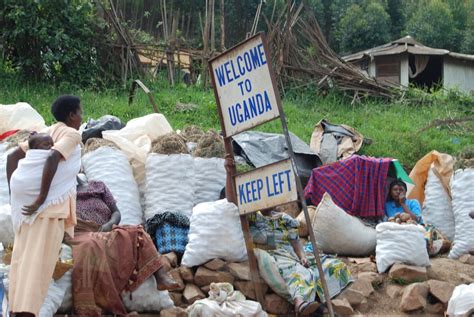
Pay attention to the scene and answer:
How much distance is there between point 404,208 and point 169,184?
227cm

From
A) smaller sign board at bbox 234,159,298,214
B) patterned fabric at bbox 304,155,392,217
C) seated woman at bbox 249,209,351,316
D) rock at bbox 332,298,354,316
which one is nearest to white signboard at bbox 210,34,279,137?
smaller sign board at bbox 234,159,298,214

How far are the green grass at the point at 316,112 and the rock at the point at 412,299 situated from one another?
365cm

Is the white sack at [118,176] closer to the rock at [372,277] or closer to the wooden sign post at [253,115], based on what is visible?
the wooden sign post at [253,115]

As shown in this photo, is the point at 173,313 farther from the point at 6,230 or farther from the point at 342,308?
the point at 6,230

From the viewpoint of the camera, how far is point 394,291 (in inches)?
248

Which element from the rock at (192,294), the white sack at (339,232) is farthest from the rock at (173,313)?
the white sack at (339,232)

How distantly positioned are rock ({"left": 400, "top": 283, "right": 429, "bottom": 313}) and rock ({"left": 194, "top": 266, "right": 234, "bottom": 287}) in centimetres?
133

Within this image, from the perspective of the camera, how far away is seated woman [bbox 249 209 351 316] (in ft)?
18.7

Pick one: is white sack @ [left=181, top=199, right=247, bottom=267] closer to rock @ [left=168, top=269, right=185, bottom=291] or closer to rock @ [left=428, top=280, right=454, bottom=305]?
rock @ [left=168, top=269, right=185, bottom=291]

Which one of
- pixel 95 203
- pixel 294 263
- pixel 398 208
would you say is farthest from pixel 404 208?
pixel 95 203

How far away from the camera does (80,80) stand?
11.6 meters

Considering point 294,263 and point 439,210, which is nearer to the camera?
point 294,263

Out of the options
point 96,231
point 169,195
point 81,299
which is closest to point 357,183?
point 169,195

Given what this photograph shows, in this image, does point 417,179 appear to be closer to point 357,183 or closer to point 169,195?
point 357,183
